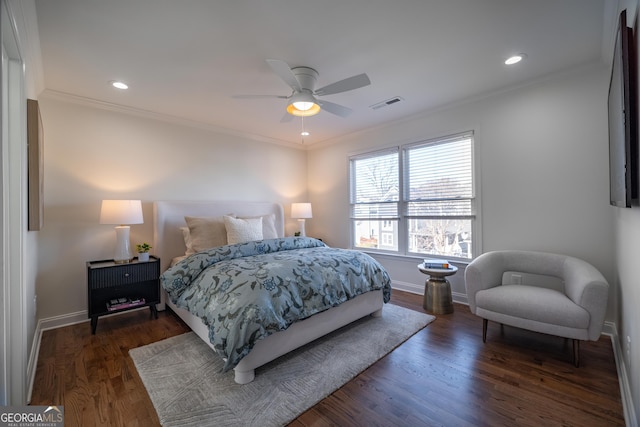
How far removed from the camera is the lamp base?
9.98 ft

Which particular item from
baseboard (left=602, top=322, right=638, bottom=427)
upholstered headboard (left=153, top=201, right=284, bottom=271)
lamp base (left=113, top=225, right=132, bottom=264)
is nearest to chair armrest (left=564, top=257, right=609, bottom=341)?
baseboard (left=602, top=322, right=638, bottom=427)

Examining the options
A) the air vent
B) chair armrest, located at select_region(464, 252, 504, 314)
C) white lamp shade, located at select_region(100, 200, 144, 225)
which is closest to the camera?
chair armrest, located at select_region(464, 252, 504, 314)

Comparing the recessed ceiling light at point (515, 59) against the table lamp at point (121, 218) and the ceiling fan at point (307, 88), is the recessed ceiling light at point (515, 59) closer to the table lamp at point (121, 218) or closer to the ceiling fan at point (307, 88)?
the ceiling fan at point (307, 88)

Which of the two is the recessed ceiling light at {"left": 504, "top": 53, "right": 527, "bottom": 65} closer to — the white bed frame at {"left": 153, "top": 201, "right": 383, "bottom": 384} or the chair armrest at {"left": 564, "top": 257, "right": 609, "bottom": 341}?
the chair armrest at {"left": 564, "top": 257, "right": 609, "bottom": 341}

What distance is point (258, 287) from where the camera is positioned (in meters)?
2.04

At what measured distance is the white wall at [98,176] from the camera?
2.98 meters

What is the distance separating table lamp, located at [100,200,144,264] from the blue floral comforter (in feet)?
2.52

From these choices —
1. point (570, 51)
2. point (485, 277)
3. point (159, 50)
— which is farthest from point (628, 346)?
point (159, 50)

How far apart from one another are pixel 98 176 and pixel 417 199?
4.08m

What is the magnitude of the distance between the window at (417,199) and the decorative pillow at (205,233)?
7.36ft

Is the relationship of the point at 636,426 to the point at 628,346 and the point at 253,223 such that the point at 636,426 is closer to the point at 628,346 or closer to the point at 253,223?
the point at 628,346

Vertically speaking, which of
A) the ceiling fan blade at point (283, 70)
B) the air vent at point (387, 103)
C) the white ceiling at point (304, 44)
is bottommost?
the ceiling fan blade at point (283, 70)

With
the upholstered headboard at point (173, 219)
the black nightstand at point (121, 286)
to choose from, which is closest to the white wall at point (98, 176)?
the upholstered headboard at point (173, 219)

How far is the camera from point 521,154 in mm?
3078
